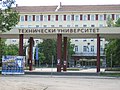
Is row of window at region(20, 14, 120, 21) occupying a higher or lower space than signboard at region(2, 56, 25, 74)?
higher

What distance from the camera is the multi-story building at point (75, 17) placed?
117688mm

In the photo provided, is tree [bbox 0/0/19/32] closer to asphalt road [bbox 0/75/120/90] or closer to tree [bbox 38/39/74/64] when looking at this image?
asphalt road [bbox 0/75/120/90]

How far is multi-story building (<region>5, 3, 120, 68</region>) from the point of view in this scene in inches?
4633

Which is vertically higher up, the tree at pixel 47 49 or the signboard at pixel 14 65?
the tree at pixel 47 49

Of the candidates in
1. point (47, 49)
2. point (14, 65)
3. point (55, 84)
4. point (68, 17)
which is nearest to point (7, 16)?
point (55, 84)

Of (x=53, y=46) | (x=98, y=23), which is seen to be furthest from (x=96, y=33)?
(x=98, y=23)

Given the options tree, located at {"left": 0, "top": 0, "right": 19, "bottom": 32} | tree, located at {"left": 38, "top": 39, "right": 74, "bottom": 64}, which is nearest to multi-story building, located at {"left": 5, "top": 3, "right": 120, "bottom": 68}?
tree, located at {"left": 38, "top": 39, "right": 74, "bottom": 64}

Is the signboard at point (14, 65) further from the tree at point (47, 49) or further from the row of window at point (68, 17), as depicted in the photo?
the row of window at point (68, 17)

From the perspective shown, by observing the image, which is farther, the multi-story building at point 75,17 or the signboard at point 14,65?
the multi-story building at point 75,17

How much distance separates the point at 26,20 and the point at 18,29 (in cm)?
6478

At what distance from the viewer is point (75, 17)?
4707 inches

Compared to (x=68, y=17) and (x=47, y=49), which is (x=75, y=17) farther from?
(x=47, y=49)

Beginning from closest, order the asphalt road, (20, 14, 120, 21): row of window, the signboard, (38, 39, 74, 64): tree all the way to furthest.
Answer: the asphalt road < the signboard < (38, 39, 74, 64): tree < (20, 14, 120, 21): row of window

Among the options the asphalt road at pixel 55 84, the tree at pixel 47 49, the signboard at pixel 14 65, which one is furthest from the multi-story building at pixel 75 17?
the asphalt road at pixel 55 84
